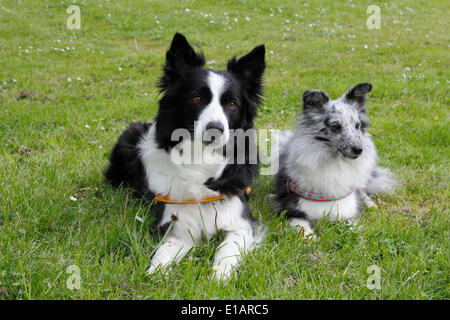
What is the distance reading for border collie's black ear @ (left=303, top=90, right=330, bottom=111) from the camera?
3.89 metres

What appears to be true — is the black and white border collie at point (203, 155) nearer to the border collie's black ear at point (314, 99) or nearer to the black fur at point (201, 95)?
the black fur at point (201, 95)

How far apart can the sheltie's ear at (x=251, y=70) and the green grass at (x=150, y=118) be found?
0.78 metres

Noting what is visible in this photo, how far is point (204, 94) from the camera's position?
303 centimetres

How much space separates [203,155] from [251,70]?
897mm

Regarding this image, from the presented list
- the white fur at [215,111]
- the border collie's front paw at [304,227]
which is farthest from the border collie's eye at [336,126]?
the white fur at [215,111]

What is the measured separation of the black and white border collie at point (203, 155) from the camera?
302 centimetres

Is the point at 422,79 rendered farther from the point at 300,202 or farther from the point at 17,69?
the point at 17,69

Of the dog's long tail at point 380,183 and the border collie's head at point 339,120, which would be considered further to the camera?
the dog's long tail at point 380,183

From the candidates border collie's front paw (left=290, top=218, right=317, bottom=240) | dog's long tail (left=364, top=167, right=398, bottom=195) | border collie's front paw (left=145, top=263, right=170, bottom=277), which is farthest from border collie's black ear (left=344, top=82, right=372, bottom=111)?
border collie's front paw (left=145, top=263, right=170, bottom=277)

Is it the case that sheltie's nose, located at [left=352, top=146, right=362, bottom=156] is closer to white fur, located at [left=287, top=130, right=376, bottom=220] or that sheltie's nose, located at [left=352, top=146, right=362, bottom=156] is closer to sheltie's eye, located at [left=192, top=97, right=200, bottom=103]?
white fur, located at [left=287, top=130, right=376, bottom=220]

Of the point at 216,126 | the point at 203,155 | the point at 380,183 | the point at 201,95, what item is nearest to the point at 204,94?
the point at 201,95

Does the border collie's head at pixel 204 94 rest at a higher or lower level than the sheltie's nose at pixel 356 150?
higher

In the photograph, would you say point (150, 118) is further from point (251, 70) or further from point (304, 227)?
point (304, 227)

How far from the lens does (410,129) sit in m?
5.99
